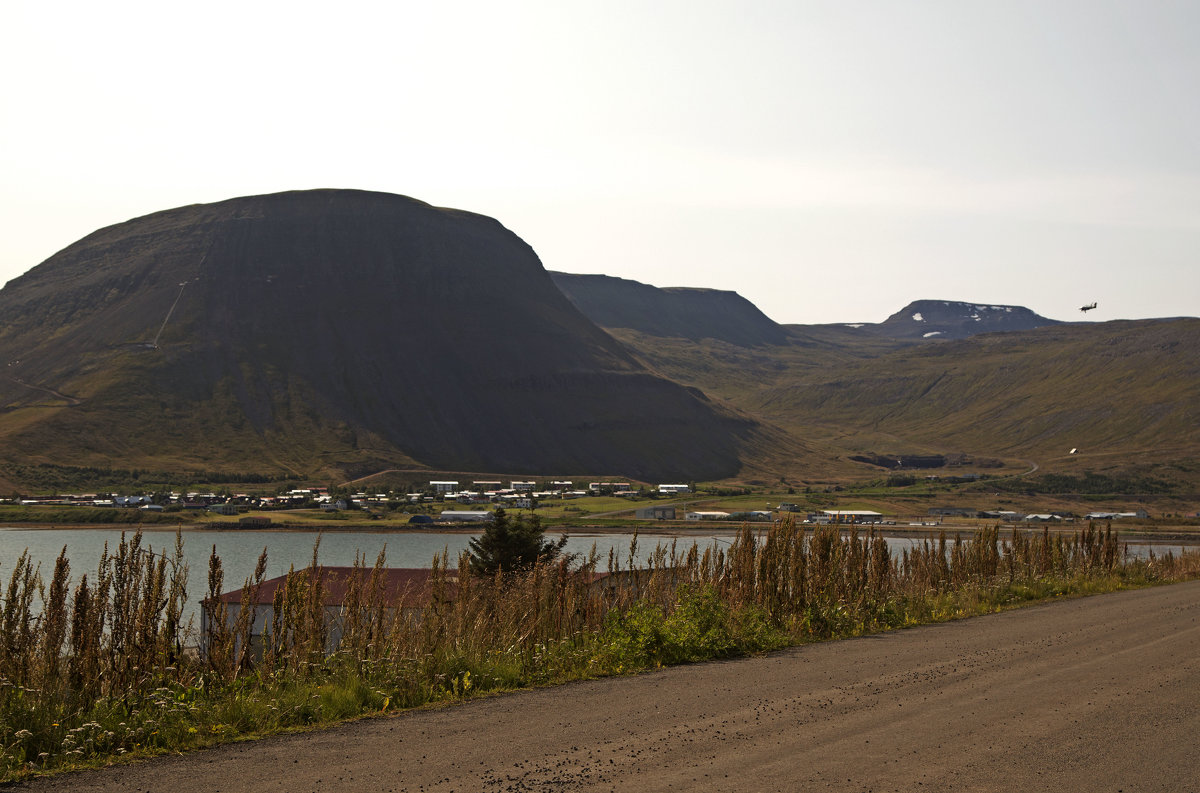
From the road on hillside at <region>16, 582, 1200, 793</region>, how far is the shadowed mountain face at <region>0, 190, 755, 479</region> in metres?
124

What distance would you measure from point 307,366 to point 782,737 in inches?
6277

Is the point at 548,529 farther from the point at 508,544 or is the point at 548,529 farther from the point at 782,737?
the point at 782,737

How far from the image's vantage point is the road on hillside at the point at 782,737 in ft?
27.3

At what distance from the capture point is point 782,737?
970 cm

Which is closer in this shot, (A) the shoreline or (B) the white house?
(A) the shoreline

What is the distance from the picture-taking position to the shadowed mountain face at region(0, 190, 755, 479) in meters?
140

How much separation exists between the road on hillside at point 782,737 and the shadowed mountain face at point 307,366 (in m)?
124

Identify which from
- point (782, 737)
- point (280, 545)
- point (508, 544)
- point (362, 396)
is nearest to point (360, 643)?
point (782, 737)

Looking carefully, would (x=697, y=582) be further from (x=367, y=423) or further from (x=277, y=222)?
(x=277, y=222)

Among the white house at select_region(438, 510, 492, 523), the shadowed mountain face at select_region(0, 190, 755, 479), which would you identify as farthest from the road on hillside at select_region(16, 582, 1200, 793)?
the shadowed mountain face at select_region(0, 190, 755, 479)

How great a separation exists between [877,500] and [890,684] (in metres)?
128

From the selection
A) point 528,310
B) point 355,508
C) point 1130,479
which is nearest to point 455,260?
point 528,310

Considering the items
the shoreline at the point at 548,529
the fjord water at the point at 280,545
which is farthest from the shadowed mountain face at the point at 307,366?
the fjord water at the point at 280,545

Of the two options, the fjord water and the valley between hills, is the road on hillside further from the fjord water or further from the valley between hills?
the valley between hills
